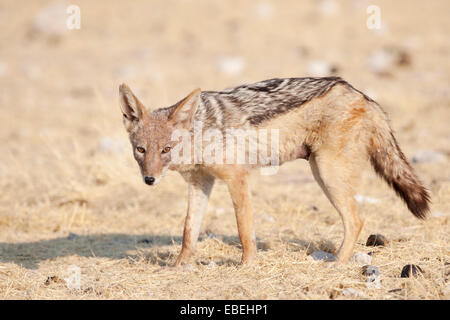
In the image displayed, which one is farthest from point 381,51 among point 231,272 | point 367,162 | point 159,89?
point 231,272

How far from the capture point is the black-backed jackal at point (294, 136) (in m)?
5.30

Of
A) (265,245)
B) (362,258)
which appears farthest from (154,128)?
(362,258)

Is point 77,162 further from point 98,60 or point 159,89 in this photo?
point 98,60

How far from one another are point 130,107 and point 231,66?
10.4m

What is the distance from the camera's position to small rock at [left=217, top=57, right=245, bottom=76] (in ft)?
50.8

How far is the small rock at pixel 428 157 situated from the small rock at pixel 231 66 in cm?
723

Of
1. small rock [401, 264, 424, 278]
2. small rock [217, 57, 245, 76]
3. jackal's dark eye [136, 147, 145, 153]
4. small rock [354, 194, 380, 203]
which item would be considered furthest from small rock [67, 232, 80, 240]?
small rock [217, 57, 245, 76]

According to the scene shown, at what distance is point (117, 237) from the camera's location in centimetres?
682

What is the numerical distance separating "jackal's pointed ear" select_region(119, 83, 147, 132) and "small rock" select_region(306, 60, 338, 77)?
9869 millimetres

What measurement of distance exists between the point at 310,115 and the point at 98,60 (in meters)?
13.2

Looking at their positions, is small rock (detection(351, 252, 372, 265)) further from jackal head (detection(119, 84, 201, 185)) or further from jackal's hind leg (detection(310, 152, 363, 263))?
jackal head (detection(119, 84, 201, 185))

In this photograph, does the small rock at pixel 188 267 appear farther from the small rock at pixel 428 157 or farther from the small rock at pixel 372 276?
the small rock at pixel 428 157

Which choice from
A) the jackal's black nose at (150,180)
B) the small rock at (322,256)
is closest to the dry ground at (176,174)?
the small rock at (322,256)

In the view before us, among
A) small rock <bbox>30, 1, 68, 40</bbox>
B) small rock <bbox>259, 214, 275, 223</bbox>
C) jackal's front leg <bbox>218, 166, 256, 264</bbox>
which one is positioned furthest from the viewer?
small rock <bbox>30, 1, 68, 40</bbox>
